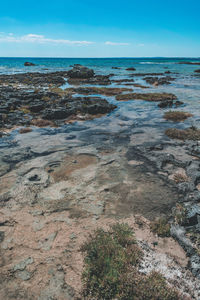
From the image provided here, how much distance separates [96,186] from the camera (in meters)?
7.68

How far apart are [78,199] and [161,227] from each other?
2816 millimetres

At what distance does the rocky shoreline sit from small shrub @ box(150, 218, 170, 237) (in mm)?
146

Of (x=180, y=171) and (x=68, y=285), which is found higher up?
(x=180, y=171)

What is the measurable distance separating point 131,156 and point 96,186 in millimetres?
3327

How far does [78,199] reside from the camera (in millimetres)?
6949

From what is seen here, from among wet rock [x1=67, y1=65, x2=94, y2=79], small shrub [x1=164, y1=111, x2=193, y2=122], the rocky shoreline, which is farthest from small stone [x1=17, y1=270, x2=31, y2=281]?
wet rock [x1=67, y1=65, x2=94, y2=79]

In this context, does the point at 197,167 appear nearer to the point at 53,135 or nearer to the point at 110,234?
the point at 110,234

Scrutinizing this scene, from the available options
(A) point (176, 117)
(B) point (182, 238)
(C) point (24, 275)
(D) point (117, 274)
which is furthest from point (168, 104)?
(C) point (24, 275)

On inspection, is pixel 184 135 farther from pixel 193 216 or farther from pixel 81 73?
pixel 81 73

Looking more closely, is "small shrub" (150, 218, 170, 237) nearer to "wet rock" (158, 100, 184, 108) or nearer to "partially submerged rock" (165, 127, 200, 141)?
"partially submerged rock" (165, 127, 200, 141)

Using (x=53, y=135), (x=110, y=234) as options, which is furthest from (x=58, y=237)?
(x=53, y=135)

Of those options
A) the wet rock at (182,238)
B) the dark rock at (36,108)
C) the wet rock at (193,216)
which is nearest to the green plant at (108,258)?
the wet rock at (182,238)

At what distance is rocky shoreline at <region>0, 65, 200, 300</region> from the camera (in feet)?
14.9

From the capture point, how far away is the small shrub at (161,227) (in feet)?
18.4
